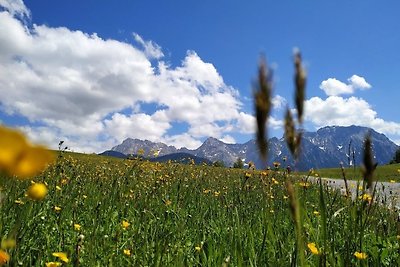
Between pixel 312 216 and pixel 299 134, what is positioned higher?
pixel 299 134

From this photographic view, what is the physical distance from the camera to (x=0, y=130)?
0.52m

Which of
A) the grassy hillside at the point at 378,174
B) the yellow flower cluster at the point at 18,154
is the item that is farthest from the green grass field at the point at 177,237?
the yellow flower cluster at the point at 18,154

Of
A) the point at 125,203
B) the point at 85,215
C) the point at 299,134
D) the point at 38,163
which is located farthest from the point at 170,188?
the point at 38,163

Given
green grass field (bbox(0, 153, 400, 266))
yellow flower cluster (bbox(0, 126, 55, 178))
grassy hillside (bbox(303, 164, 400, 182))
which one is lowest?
green grass field (bbox(0, 153, 400, 266))

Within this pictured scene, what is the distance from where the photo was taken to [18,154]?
1.79ft

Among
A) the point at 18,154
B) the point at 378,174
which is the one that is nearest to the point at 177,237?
the point at 378,174

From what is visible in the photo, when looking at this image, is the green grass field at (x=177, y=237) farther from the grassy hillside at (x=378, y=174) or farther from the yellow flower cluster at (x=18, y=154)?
the yellow flower cluster at (x=18, y=154)

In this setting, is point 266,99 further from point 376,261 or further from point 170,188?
point 170,188

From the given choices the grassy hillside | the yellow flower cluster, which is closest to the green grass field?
the grassy hillside

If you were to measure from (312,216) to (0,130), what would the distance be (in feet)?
20.8

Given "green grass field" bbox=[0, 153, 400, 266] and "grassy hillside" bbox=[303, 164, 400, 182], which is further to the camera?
"green grass field" bbox=[0, 153, 400, 266]

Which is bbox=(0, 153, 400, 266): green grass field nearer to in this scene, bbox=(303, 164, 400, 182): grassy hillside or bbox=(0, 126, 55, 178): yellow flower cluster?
bbox=(303, 164, 400, 182): grassy hillside

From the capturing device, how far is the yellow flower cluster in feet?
1.69

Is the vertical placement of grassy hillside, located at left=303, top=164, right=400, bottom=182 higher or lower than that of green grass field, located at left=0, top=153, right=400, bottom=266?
higher
